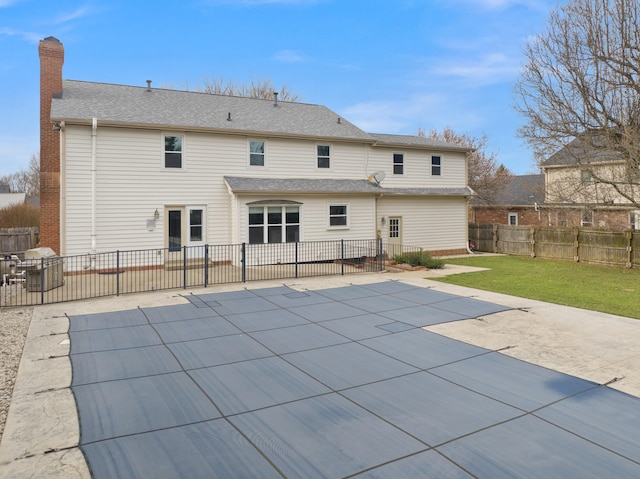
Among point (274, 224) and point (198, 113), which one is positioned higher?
point (198, 113)

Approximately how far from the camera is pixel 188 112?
1744 centimetres

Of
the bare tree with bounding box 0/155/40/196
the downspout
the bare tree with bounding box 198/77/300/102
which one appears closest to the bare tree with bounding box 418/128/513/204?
the bare tree with bounding box 198/77/300/102

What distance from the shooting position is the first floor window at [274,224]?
55.1 ft

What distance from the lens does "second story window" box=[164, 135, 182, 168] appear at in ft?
53.1

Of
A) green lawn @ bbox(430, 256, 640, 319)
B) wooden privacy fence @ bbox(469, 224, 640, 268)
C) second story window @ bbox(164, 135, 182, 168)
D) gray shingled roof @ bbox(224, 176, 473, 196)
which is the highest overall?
second story window @ bbox(164, 135, 182, 168)

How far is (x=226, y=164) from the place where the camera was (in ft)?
56.2

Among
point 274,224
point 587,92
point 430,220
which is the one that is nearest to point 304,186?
point 274,224

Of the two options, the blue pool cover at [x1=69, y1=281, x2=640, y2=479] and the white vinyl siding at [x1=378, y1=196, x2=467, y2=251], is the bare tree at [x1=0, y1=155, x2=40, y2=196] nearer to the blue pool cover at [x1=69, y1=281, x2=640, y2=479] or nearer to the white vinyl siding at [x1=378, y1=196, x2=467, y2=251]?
the white vinyl siding at [x1=378, y1=196, x2=467, y2=251]

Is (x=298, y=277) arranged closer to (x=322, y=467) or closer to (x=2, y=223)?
(x=322, y=467)

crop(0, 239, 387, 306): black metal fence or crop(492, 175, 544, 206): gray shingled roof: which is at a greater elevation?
crop(492, 175, 544, 206): gray shingled roof

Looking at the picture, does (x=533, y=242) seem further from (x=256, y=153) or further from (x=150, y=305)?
(x=150, y=305)

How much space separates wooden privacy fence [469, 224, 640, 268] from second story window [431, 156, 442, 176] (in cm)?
487

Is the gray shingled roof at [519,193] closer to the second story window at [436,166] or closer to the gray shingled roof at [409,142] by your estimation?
the gray shingled roof at [409,142]

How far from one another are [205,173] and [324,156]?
5.39 m
